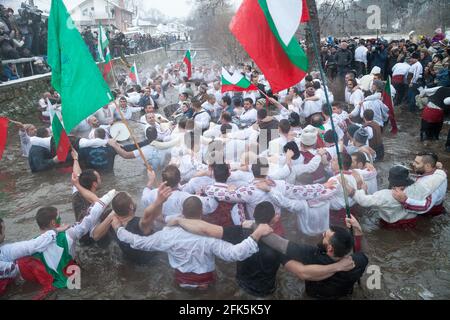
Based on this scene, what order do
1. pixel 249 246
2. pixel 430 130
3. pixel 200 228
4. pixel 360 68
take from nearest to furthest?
pixel 249 246 < pixel 200 228 < pixel 430 130 < pixel 360 68

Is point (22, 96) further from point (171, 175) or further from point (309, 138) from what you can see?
point (309, 138)

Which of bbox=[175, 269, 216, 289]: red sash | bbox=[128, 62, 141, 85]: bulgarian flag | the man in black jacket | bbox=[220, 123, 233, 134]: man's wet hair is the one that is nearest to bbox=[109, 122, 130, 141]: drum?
bbox=[220, 123, 233, 134]: man's wet hair

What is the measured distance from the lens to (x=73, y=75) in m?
3.90

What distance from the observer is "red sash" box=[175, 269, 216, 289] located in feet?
12.3

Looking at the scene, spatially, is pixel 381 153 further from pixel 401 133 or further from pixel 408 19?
pixel 408 19

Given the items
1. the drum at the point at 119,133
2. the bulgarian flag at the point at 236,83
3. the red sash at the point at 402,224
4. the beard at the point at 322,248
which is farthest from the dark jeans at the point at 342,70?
the beard at the point at 322,248

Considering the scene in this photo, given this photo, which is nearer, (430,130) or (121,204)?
(121,204)

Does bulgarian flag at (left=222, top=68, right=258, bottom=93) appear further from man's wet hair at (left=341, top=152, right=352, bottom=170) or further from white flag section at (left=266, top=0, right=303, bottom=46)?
white flag section at (left=266, top=0, right=303, bottom=46)

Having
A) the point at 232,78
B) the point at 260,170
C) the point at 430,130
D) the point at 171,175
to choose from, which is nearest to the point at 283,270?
the point at 260,170

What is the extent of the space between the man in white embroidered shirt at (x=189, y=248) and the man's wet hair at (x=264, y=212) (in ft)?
1.06

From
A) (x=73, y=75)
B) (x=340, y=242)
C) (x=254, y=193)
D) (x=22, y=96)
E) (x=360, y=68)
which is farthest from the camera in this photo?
(x=360, y=68)

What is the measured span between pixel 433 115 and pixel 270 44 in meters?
6.19
